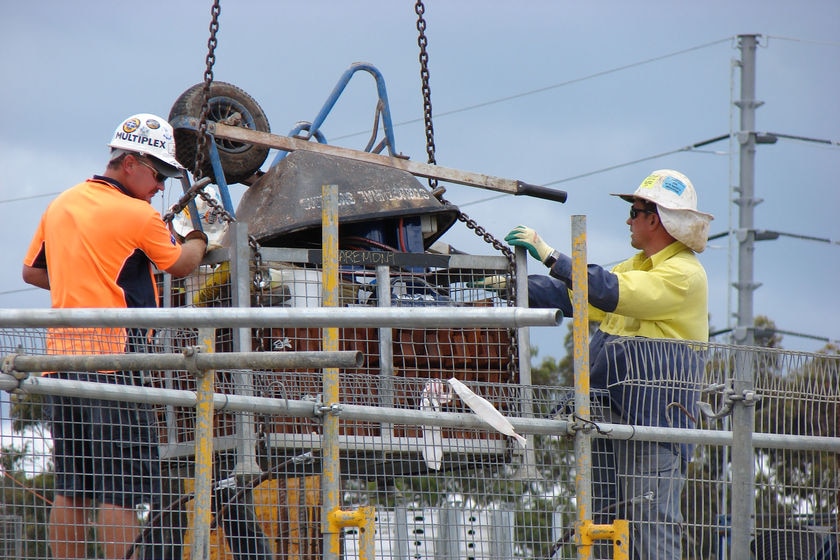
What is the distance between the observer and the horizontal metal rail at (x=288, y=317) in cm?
402

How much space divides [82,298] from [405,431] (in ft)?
5.15

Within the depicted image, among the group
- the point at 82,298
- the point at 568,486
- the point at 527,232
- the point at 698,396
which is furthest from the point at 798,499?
the point at 82,298

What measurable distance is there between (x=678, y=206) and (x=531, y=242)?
0.91 metres

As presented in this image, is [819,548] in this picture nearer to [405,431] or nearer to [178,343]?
[405,431]

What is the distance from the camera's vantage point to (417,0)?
24.0ft

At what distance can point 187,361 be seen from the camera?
14.4ft

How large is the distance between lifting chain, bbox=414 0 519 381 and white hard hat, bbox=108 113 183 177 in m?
1.50

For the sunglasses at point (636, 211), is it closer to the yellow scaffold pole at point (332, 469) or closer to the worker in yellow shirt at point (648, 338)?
the worker in yellow shirt at point (648, 338)

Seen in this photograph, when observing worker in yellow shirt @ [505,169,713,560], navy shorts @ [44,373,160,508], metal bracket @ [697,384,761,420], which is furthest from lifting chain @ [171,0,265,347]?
metal bracket @ [697,384,761,420]

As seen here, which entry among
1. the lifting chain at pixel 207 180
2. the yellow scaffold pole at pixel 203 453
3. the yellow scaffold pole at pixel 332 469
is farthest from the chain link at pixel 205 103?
the yellow scaffold pole at pixel 203 453

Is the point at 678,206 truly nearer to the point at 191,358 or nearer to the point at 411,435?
the point at 411,435

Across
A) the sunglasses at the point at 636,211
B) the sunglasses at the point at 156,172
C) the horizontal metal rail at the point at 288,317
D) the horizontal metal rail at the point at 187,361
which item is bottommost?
the horizontal metal rail at the point at 187,361

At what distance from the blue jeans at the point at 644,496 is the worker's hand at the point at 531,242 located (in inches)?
36.6

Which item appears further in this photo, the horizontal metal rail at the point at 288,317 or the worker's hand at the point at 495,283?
the worker's hand at the point at 495,283
